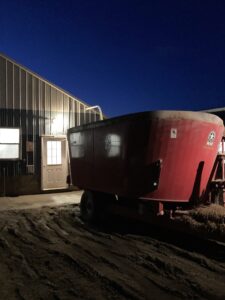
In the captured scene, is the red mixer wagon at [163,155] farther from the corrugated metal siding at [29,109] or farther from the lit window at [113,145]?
the corrugated metal siding at [29,109]

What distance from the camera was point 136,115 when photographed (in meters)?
7.34

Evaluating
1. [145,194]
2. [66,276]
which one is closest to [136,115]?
[145,194]

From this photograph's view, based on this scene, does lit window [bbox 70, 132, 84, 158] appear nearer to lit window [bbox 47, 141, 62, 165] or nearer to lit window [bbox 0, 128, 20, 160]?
lit window [bbox 0, 128, 20, 160]

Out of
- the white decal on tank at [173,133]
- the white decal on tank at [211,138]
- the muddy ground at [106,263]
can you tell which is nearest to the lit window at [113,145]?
the white decal on tank at [173,133]

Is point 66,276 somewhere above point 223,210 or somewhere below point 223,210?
below

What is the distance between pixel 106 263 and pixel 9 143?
9.58 metres

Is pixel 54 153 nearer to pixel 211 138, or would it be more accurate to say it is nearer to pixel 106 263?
pixel 211 138

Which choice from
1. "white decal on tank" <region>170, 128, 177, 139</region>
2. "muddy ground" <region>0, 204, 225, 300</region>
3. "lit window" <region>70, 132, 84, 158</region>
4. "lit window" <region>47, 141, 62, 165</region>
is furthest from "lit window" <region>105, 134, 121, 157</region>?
"lit window" <region>47, 141, 62, 165</region>

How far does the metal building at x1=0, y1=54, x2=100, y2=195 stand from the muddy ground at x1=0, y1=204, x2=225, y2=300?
19.1ft

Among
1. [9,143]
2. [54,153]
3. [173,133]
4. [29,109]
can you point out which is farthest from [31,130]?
[173,133]

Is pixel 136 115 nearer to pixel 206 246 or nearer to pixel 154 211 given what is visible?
pixel 154 211

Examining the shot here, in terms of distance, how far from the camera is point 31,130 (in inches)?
585

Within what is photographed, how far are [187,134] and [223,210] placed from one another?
1.58 m

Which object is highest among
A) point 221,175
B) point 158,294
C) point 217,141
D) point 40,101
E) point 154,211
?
point 40,101
